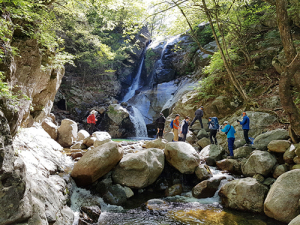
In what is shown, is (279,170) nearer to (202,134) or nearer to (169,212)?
(169,212)

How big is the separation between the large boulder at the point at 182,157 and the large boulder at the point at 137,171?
802mm

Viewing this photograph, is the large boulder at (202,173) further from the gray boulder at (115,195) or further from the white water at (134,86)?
the white water at (134,86)

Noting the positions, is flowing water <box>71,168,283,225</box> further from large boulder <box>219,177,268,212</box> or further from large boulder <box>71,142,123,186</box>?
large boulder <box>71,142,123,186</box>

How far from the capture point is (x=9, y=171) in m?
2.68

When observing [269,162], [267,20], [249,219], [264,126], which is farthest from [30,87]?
[267,20]

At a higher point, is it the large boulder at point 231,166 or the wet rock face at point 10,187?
the wet rock face at point 10,187

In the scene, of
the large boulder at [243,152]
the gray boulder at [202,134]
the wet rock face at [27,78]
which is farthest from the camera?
the gray boulder at [202,134]

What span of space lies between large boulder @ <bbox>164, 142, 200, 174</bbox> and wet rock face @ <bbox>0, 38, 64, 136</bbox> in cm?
537

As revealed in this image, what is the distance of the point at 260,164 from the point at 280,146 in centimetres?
107

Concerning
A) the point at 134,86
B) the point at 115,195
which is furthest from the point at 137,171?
the point at 134,86

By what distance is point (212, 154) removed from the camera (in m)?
8.96

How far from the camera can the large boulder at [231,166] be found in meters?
7.64

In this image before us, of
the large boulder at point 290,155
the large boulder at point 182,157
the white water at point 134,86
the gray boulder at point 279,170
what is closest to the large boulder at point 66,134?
the large boulder at point 182,157

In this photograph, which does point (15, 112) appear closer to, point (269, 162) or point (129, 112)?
point (269, 162)
